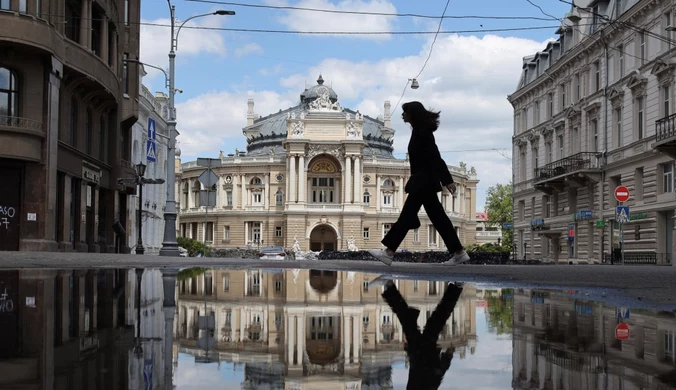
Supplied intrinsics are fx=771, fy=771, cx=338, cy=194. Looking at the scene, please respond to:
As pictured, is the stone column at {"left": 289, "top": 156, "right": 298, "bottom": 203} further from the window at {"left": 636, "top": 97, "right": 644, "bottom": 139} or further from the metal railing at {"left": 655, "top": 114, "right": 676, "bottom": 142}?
the metal railing at {"left": 655, "top": 114, "right": 676, "bottom": 142}

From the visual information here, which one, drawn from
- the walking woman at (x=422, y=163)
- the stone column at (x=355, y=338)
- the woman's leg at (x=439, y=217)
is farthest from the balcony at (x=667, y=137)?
the stone column at (x=355, y=338)

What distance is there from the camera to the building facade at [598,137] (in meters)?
31.9

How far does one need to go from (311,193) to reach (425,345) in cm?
9278

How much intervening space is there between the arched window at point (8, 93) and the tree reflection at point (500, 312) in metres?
20.6

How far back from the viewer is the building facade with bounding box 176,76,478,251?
92625 mm

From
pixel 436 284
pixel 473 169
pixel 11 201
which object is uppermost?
pixel 473 169

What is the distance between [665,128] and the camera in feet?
98.3

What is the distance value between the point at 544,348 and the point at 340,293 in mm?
3650

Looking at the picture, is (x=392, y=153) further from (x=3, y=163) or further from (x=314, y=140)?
(x=3, y=163)

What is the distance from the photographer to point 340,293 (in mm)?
6852

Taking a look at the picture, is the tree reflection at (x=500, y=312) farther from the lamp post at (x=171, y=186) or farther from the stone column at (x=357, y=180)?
the stone column at (x=357, y=180)

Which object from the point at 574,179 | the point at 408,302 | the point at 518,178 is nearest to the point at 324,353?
the point at 408,302

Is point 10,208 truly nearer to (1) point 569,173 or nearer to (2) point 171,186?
→ (2) point 171,186

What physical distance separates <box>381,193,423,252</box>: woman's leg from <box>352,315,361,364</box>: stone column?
18.0 feet
